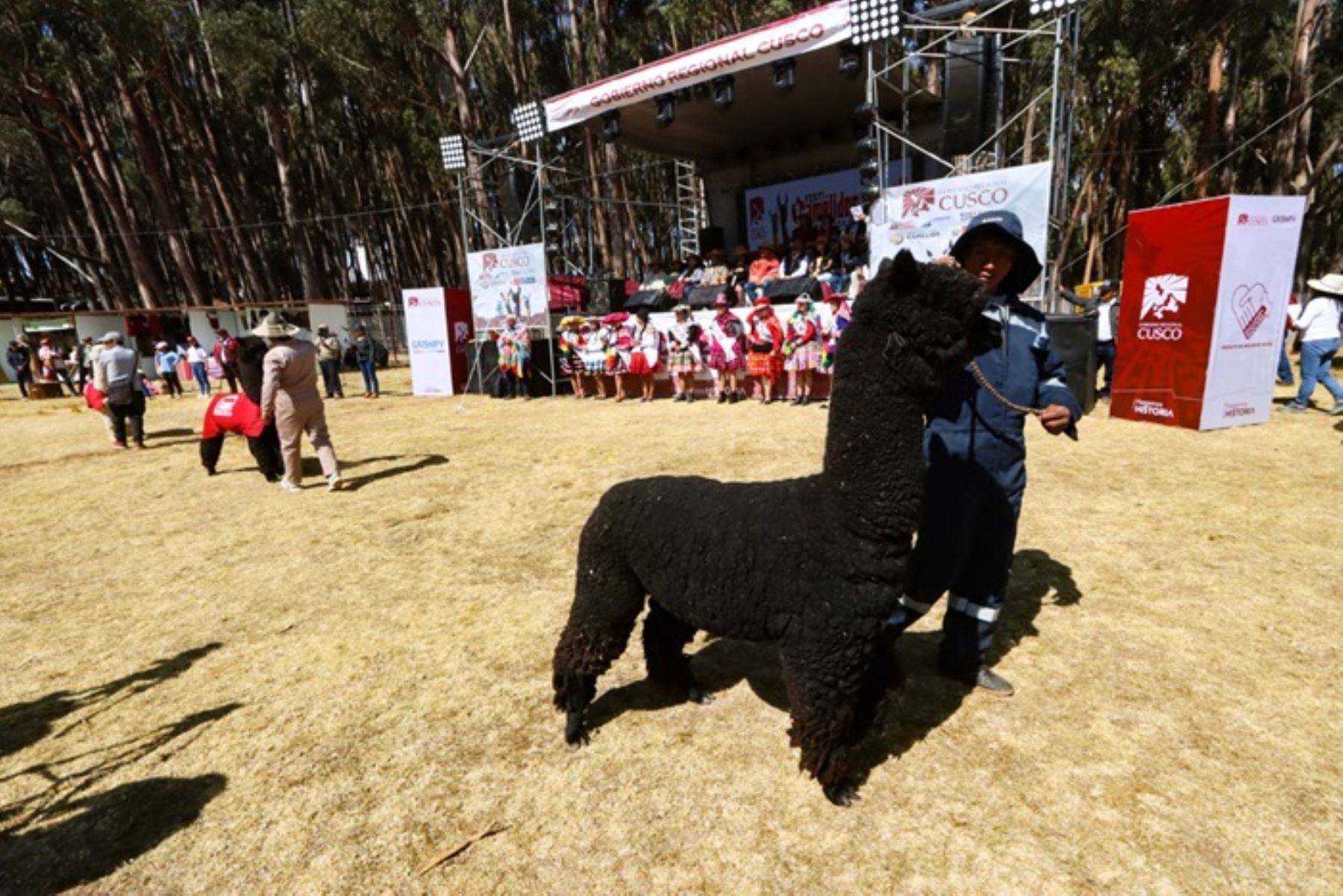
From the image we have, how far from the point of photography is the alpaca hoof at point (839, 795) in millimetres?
2441

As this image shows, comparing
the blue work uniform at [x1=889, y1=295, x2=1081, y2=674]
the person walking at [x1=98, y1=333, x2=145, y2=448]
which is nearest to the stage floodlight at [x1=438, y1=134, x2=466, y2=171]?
the person walking at [x1=98, y1=333, x2=145, y2=448]

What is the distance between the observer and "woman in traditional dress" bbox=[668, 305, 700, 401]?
41.5 feet

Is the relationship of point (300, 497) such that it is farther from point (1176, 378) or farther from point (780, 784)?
point (1176, 378)

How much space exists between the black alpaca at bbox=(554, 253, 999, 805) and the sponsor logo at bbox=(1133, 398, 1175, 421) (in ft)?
26.4

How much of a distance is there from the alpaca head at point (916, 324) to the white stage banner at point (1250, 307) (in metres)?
8.02

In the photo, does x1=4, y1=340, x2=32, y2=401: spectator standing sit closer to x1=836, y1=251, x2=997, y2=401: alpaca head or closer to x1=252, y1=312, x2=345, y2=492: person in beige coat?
x1=252, y1=312, x2=345, y2=492: person in beige coat

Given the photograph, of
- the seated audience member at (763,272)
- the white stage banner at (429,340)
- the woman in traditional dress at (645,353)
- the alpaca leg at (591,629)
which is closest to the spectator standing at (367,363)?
the white stage banner at (429,340)

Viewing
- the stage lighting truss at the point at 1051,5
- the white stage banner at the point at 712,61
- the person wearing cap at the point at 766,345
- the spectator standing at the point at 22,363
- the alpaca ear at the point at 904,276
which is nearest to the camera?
the alpaca ear at the point at 904,276

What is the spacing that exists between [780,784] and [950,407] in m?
1.77

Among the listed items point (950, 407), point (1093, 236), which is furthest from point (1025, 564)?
point (1093, 236)

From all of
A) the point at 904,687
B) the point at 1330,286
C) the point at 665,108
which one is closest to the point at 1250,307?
the point at 1330,286

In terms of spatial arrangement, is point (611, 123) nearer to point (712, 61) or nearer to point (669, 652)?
point (712, 61)

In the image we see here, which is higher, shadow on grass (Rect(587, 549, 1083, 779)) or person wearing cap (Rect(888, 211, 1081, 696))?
person wearing cap (Rect(888, 211, 1081, 696))

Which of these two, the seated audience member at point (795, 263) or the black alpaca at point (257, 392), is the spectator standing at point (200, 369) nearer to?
the black alpaca at point (257, 392)
